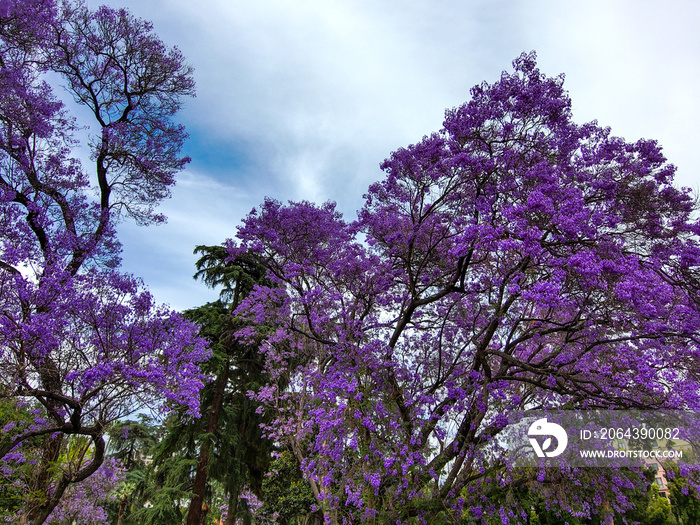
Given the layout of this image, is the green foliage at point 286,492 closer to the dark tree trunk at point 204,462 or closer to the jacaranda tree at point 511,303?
the dark tree trunk at point 204,462

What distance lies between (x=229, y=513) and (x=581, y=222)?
49.2 ft

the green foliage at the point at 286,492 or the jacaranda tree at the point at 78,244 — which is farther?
the green foliage at the point at 286,492

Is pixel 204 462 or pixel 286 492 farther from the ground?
pixel 204 462

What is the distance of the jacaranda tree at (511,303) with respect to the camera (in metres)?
6.77

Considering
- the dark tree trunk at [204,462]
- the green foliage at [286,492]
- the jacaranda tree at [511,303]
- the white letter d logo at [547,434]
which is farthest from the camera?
the dark tree trunk at [204,462]

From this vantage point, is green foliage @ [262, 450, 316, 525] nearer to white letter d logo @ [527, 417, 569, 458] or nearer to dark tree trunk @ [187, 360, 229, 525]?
dark tree trunk @ [187, 360, 229, 525]

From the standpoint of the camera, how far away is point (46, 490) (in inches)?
431

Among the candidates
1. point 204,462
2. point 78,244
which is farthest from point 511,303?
point 204,462

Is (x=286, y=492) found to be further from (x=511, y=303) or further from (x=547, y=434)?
(x=511, y=303)

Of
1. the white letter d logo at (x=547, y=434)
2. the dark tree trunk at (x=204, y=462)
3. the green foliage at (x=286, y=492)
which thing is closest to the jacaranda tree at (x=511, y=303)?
the white letter d logo at (x=547, y=434)

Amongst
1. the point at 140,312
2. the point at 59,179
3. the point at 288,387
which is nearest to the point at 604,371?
the point at 140,312

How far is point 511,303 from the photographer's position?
818cm

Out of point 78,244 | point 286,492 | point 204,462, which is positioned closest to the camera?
point 78,244

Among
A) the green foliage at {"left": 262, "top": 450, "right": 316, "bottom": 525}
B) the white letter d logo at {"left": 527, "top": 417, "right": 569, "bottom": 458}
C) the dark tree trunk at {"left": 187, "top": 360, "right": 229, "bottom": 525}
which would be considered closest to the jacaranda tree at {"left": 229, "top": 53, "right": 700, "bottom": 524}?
the white letter d logo at {"left": 527, "top": 417, "right": 569, "bottom": 458}
